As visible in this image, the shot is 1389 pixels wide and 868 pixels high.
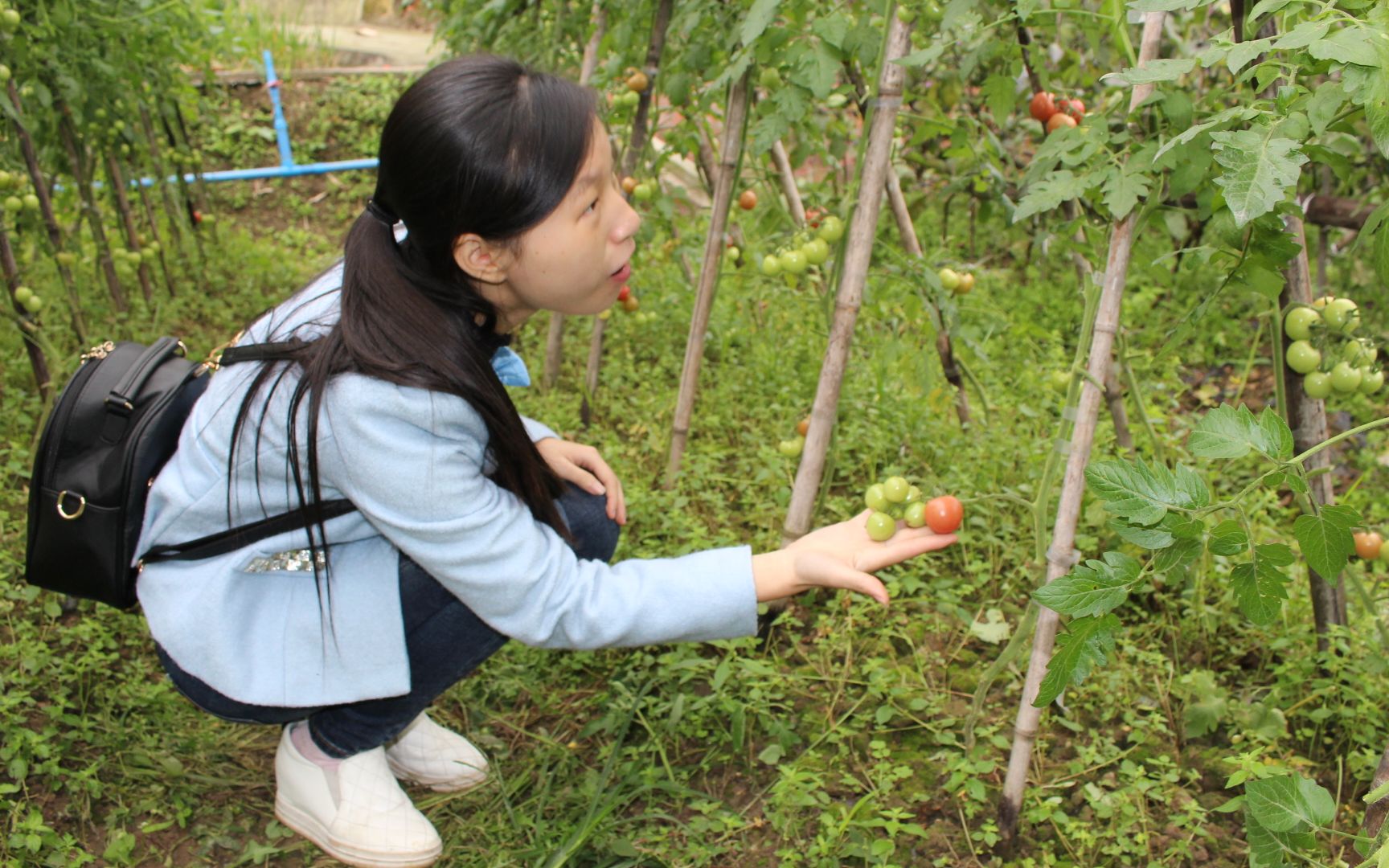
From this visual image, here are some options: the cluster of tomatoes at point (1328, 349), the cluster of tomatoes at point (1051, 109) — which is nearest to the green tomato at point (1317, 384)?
the cluster of tomatoes at point (1328, 349)

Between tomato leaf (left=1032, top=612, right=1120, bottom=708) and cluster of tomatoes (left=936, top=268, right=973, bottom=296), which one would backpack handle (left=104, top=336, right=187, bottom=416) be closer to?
tomato leaf (left=1032, top=612, right=1120, bottom=708)

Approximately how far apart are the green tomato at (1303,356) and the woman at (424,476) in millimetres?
619

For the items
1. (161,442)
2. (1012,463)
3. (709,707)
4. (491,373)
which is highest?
(491,373)

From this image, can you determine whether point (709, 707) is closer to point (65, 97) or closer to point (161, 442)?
point (161, 442)

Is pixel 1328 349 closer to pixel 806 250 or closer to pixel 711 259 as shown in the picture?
pixel 806 250

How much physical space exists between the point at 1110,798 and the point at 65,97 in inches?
110

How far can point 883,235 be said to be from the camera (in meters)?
4.14

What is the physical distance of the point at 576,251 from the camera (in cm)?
152

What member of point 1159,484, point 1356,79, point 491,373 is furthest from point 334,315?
point 1356,79

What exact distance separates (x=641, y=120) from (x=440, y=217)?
1.33 m

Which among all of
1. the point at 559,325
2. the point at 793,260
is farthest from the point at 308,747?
the point at 559,325

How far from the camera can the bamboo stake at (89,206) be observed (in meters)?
3.05

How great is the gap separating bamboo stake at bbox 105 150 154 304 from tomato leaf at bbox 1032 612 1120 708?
3.12 m

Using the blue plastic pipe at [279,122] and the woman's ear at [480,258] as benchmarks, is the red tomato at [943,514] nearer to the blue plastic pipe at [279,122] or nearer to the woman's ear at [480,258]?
the woman's ear at [480,258]
